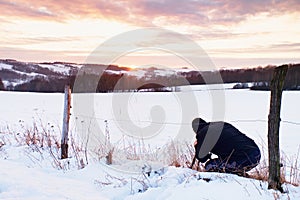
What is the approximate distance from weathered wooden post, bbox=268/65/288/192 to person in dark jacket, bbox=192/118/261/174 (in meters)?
0.84

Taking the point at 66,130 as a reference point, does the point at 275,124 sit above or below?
above

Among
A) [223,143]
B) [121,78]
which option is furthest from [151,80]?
[223,143]

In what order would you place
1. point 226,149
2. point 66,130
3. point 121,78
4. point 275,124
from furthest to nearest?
1. point 121,78
2. point 66,130
3. point 226,149
4. point 275,124

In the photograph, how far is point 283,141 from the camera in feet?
36.4

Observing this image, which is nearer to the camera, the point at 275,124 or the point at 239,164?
the point at 275,124

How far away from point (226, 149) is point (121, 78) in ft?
93.7

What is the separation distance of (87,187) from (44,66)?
4674 inches

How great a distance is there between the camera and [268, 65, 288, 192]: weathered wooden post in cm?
390

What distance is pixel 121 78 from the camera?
33.2 m

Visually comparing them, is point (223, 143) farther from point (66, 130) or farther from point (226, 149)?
point (66, 130)

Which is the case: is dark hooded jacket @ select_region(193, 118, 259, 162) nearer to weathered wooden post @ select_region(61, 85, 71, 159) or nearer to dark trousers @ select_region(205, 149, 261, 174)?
dark trousers @ select_region(205, 149, 261, 174)

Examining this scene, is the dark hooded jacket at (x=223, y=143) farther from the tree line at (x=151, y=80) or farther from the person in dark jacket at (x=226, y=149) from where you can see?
the tree line at (x=151, y=80)

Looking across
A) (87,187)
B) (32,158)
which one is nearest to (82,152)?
(32,158)

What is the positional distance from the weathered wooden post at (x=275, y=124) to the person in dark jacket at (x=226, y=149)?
84 cm
